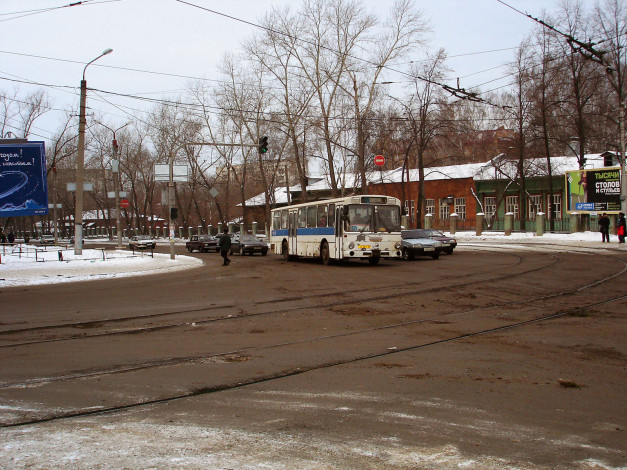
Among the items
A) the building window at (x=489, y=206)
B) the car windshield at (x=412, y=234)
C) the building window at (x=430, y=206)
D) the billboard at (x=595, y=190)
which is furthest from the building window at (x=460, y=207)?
the car windshield at (x=412, y=234)

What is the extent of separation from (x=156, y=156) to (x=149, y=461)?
7591 centimetres

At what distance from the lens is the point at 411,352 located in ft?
27.4

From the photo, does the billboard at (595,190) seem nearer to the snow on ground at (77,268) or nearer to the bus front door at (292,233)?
the bus front door at (292,233)

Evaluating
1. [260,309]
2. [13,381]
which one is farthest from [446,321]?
[13,381]

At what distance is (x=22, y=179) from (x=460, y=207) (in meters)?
46.9

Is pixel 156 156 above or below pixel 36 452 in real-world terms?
above

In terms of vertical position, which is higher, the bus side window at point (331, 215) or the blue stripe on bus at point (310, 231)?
the bus side window at point (331, 215)

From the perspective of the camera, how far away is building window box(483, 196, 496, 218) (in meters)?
63.2

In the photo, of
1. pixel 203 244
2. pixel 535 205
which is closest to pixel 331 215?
pixel 203 244

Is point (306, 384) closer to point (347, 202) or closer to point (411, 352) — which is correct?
point (411, 352)

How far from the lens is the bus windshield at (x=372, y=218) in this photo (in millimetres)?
24766

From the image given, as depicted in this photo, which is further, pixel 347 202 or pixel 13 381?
pixel 347 202

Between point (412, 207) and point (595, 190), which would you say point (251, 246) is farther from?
point (412, 207)

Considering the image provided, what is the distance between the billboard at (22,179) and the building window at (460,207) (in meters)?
45.6
